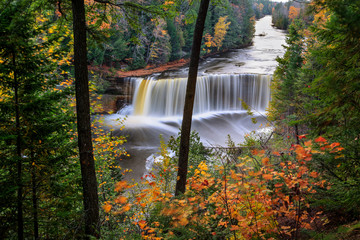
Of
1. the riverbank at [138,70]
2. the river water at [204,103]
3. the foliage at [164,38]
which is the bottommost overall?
the river water at [204,103]

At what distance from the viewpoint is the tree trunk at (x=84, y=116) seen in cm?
396

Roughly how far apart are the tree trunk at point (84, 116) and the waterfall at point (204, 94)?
16.9 m

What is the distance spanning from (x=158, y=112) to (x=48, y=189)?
1746 cm

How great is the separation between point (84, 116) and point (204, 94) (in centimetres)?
1844

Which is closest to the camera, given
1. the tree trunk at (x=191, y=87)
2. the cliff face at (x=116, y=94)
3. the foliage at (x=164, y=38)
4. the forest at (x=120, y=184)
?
the forest at (x=120, y=184)

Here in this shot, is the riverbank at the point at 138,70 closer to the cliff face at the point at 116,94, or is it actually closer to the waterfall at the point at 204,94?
the cliff face at the point at 116,94

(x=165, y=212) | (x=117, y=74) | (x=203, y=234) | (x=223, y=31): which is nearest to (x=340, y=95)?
(x=203, y=234)

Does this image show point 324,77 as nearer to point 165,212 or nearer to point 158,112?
point 165,212

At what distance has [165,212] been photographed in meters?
3.97

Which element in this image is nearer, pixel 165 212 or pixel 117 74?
pixel 165 212

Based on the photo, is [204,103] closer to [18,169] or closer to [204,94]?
[204,94]

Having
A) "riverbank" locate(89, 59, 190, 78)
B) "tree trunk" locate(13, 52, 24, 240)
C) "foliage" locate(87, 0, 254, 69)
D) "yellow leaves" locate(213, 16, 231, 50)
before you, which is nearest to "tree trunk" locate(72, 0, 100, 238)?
"tree trunk" locate(13, 52, 24, 240)

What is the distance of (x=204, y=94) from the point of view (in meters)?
22.0

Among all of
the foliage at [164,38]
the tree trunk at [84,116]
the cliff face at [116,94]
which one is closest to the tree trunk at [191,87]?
the tree trunk at [84,116]
